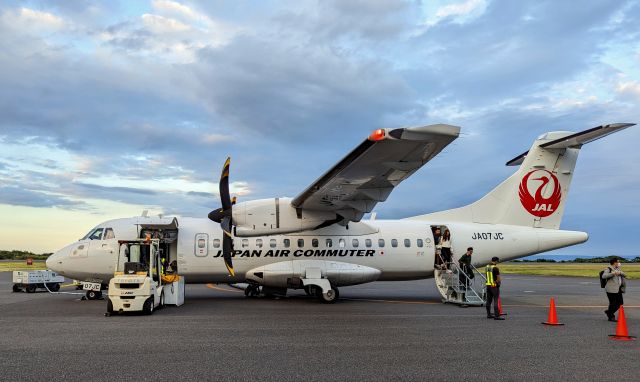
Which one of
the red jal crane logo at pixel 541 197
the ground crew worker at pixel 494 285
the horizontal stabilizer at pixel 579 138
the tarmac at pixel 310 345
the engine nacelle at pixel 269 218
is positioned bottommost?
the tarmac at pixel 310 345

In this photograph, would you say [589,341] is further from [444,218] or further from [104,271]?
[104,271]

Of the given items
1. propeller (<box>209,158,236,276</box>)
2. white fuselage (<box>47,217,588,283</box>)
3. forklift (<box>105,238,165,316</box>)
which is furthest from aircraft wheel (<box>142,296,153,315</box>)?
white fuselage (<box>47,217,588,283</box>)

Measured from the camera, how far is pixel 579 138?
659 inches

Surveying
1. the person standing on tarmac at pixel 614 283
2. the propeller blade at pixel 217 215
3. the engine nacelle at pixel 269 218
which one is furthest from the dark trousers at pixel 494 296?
the propeller blade at pixel 217 215

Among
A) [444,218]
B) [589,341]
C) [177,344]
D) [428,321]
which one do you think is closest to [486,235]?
[444,218]

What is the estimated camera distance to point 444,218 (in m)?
20.0

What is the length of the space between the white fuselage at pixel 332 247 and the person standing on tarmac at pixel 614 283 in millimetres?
5841

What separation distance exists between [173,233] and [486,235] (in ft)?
39.0

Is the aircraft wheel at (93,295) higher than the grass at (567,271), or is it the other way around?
the aircraft wheel at (93,295)

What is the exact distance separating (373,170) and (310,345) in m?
5.68

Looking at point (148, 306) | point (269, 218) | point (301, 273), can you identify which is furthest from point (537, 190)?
point (148, 306)

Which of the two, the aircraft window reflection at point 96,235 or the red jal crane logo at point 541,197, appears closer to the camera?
the aircraft window reflection at point 96,235

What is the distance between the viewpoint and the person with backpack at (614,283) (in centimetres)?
1255

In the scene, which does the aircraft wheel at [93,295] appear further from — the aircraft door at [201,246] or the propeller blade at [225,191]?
the propeller blade at [225,191]
